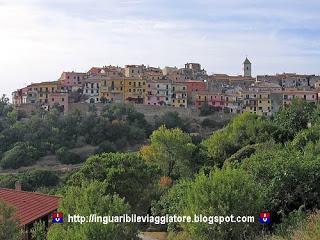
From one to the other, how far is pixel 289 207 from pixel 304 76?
216 ft

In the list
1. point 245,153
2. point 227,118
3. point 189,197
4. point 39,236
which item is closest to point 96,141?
point 227,118

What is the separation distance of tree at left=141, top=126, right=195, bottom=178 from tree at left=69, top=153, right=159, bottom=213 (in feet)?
29.0

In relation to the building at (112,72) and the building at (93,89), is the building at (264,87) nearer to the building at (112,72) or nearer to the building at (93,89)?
the building at (112,72)

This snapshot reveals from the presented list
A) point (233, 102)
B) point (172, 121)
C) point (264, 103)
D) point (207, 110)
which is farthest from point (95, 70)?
point (264, 103)

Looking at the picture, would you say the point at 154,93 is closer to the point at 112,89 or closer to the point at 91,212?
the point at 112,89

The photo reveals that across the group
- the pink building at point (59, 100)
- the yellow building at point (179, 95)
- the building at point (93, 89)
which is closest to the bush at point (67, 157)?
the pink building at point (59, 100)

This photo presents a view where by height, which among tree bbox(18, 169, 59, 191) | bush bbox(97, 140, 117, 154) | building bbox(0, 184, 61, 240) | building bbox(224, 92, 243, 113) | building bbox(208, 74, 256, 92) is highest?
building bbox(208, 74, 256, 92)

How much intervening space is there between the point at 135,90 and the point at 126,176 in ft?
156

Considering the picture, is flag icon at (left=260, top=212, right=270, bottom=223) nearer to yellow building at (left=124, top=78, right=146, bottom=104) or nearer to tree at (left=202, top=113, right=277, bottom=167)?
tree at (left=202, top=113, right=277, bottom=167)

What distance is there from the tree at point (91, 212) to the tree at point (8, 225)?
904 millimetres

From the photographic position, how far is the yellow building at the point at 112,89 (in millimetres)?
64438

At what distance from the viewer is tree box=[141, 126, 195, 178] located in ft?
92.9

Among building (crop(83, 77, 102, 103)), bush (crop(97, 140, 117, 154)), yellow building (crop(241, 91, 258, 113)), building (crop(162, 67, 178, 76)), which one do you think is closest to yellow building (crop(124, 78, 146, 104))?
building (crop(83, 77, 102, 103))

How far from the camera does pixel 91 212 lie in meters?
10.9
